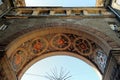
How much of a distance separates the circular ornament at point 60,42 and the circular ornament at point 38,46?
465 mm

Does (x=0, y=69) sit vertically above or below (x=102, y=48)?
below

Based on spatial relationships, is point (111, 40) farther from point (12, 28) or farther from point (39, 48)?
point (12, 28)

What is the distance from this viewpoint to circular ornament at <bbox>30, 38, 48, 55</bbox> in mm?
11891

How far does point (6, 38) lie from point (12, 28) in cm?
122

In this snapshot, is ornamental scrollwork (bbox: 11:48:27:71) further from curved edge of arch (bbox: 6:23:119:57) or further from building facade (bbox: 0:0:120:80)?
curved edge of arch (bbox: 6:23:119:57)

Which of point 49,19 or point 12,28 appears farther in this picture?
point 49,19

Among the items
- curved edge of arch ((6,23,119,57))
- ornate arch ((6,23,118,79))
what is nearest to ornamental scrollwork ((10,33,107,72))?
ornate arch ((6,23,118,79))

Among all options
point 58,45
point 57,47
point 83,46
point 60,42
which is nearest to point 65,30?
point 60,42

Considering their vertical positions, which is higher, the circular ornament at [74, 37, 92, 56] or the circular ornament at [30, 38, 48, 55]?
the circular ornament at [74, 37, 92, 56]

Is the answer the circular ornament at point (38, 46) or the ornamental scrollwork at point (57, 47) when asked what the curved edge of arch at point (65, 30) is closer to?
the ornamental scrollwork at point (57, 47)

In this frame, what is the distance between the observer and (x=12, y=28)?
11.7 m

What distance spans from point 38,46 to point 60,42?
1296 millimetres

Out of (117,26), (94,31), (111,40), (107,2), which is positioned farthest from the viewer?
(107,2)

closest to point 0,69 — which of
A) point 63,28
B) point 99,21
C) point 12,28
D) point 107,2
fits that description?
point 12,28
